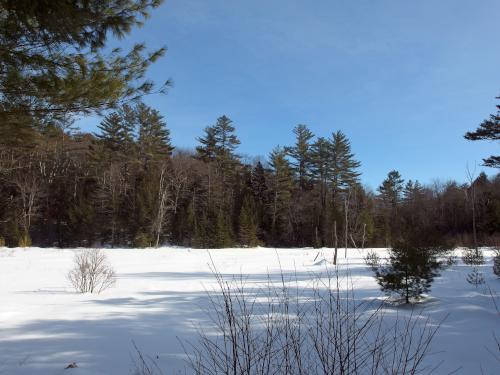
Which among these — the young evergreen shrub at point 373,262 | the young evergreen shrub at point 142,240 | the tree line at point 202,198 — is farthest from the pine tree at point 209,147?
the young evergreen shrub at point 373,262

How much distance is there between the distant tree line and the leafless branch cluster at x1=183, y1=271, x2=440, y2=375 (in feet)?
100.0

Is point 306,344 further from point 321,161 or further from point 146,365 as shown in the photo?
point 321,161

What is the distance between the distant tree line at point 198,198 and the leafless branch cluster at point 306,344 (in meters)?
30.5

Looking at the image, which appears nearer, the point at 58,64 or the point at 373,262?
the point at 58,64

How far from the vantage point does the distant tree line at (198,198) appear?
37969 mm

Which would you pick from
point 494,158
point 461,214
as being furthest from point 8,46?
point 461,214

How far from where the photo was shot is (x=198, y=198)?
143ft

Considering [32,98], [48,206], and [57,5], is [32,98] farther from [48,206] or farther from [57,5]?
[48,206]

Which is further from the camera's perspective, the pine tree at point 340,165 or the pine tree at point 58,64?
the pine tree at point 340,165

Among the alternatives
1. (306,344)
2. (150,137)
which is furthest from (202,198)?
(306,344)

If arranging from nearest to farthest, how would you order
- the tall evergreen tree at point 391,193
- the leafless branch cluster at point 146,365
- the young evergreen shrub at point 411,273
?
1. the leafless branch cluster at point 146,365
2. the young evergreen shrub at point 411,273
3. the tall evergreen tree at point 391,193

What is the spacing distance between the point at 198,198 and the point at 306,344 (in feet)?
128

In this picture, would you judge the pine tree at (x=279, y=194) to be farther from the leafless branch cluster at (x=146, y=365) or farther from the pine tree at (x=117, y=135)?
the leafless branch cluster at (x=146, y=365)

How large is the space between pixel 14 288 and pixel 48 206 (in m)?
33.1
